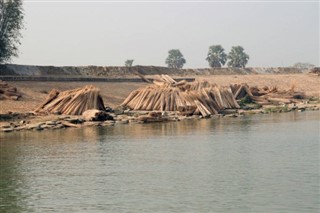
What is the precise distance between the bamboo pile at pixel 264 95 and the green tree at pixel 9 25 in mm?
20686

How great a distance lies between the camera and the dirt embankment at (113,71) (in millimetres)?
63897

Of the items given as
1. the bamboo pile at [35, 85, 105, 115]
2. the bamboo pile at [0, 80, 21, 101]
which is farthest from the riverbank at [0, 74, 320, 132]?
the bamboo pile at [35, 85, 105, 115]

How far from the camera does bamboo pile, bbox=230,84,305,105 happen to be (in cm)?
5894

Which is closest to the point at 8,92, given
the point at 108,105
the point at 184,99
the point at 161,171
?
the point at 108,105

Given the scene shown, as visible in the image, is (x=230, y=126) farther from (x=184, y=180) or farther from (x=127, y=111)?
(x=184, y=180)

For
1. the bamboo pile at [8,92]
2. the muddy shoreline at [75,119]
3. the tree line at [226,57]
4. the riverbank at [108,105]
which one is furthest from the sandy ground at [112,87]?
the tree line at [226,57]

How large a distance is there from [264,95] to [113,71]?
22.5 metres

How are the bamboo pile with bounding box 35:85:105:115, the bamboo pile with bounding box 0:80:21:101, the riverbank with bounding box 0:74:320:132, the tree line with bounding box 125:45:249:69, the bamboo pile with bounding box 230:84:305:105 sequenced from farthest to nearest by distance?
the tree line with bounding box 125:45:249:69 < the bamboo pile with bounding box 230:84:305:105 < the bamboo pile with bounding box 0:80:21:101 < the bamboo pile with bounding box 35:85:105:115 < the riverbank with bounding box 0:74:320:132

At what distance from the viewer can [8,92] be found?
4812 centimetres

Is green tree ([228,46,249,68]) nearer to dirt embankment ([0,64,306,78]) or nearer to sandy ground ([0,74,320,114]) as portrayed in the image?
dirt embankment ([0,64,306,78])

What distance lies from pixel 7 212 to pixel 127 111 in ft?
105

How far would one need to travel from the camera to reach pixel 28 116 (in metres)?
42.4

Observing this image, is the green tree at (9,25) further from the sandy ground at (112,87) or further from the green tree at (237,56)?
the green tree at (237,56)

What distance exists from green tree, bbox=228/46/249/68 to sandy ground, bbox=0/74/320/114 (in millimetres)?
52934
